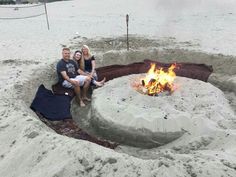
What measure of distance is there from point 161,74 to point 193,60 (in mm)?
2306

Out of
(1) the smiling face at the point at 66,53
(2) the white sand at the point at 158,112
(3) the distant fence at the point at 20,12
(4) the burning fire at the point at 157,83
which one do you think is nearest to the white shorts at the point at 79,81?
(2) the white sand at the point at 158,112

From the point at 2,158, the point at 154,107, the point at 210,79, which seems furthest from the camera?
the point at 210,79

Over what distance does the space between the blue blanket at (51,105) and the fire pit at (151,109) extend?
0.56 meters

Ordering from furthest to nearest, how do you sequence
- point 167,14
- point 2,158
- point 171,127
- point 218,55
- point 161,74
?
point 167,14 → point 218,55 → point 161,74 → point 171,127 → point 2,158

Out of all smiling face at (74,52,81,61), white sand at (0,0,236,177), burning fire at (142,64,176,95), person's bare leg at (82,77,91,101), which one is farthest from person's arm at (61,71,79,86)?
burning fire at (142,64,176,95)

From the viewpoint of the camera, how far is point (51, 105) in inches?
274

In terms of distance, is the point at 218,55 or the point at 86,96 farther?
the point at 218,55

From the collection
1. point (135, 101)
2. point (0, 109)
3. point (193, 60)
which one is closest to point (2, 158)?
point (0, 109)

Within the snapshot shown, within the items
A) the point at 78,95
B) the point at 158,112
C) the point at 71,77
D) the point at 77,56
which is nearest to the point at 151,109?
the point at 158,112

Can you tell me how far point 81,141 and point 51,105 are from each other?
2198mm

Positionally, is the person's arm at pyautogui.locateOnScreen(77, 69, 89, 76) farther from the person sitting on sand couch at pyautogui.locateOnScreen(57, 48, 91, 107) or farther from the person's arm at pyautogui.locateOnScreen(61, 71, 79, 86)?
the person's arm at pyautogui.locateOnScreen(61, 71, 79, 86)

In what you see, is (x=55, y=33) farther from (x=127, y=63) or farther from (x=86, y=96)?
(x=86, y=96)

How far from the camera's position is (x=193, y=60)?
9.84m

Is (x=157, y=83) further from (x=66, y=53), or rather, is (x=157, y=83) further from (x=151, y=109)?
(x=66, y=53)
